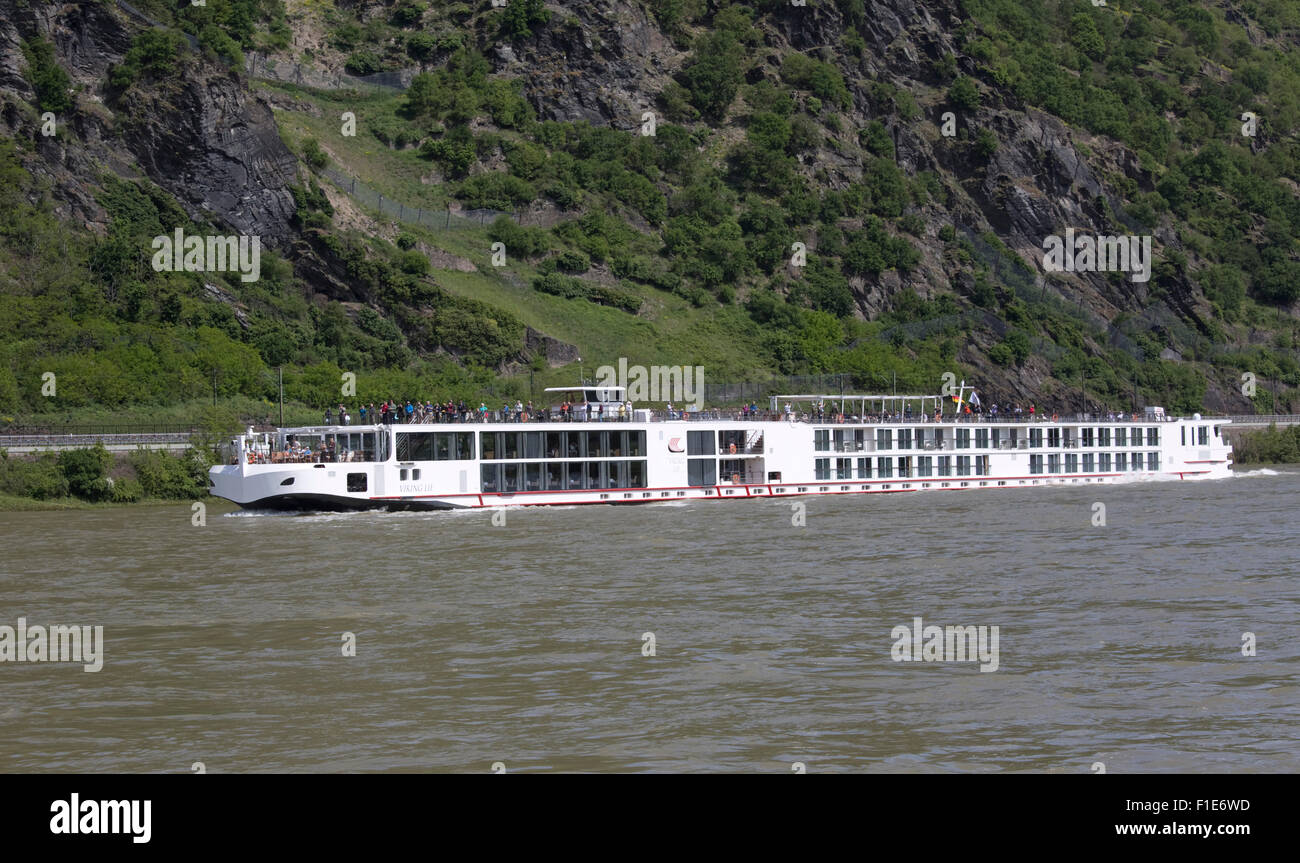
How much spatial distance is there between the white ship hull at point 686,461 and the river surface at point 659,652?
37.2ft

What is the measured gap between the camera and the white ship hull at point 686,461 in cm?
6353

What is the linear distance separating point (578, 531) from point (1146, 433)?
51597mm

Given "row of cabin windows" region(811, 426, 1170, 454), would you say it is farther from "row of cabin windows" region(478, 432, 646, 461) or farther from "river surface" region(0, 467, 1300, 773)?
"river surface" region(0, 467, 1300, 773)

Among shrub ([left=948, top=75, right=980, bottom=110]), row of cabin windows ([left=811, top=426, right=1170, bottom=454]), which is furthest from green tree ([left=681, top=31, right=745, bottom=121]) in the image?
row of cabin windows ([left=811, top=426, right=1170, bottom=454])

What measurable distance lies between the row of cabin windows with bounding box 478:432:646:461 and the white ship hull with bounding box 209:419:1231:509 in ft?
0.17

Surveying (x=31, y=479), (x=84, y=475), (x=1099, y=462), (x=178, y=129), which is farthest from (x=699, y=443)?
(x=178, y=129)

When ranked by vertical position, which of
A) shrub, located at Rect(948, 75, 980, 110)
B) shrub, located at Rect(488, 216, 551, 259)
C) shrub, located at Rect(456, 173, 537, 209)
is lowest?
shrub, located at Rect(488, 216, 551, 259)

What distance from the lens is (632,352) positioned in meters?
120

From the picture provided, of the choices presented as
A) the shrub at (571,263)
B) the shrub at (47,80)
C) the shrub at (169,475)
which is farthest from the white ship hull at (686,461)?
the shrub at (571,263)

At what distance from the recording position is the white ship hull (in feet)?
208

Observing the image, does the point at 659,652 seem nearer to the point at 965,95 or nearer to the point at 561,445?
the point at 561,445

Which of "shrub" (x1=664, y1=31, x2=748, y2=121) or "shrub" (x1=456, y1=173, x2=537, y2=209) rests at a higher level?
"shrub" (x1=664, y1=31, x2=748, y2=121)

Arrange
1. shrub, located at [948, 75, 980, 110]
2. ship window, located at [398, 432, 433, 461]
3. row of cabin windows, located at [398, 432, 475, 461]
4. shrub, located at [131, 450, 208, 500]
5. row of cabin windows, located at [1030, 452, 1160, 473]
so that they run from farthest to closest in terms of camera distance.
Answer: shrub, located at [948, 75, 980, 110], row of cabin windows, located at [1030, 452, 1160, 473], shrub, located at [131, 450, 208, 500], row of cabin windows, located at [398, 432, 475, 461], ship window, located at [398, 432, 433, 461]
